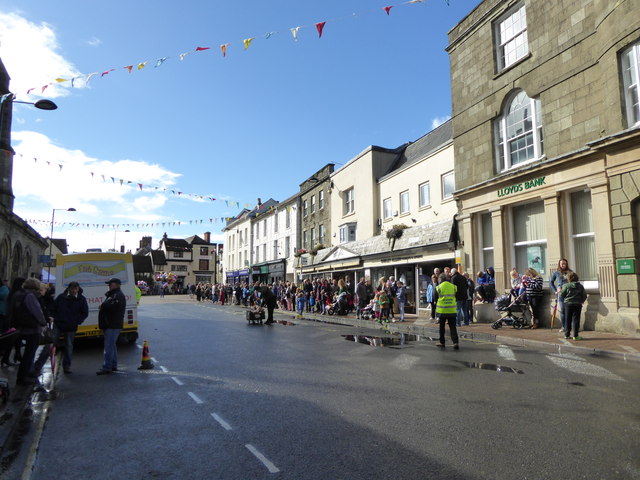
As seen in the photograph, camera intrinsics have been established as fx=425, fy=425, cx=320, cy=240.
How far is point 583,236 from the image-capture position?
41.7 ft

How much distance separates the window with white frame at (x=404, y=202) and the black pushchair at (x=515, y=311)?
9330mm

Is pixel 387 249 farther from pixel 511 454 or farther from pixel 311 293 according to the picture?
pixel 511 454

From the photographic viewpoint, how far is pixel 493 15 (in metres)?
15.9

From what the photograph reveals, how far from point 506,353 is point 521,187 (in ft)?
23.8

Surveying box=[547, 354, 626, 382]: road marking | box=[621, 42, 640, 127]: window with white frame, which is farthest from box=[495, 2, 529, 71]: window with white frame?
box=[547, 354, 626, 382]: road marking

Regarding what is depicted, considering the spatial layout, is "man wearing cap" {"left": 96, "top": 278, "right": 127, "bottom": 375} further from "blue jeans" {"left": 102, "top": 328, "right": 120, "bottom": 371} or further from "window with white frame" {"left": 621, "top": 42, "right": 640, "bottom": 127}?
"window with white frame" {"left": 621, "top": 42, "right": 640, "bottom": 127}

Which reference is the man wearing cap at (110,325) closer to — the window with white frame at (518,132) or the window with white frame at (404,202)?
the window with white frame at (518,132)

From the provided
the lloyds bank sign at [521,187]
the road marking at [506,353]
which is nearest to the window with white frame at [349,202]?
the lloyds bank sign at [521,187]

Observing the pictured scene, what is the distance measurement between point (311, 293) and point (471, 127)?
12.2 metres

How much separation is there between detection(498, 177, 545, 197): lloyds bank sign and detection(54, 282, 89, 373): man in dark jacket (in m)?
13.1

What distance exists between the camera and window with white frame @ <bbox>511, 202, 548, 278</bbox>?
1407cm

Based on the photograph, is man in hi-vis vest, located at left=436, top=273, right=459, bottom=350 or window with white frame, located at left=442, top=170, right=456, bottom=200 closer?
man in hi-vis vest, located at left=436, top=273, right=459, bottom=350

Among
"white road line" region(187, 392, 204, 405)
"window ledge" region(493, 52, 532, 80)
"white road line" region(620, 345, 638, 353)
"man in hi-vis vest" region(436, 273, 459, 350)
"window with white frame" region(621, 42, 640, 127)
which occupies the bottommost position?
"white road line" region(187, 392, 204, 405)

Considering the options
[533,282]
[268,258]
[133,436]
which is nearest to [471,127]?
[533,282]
